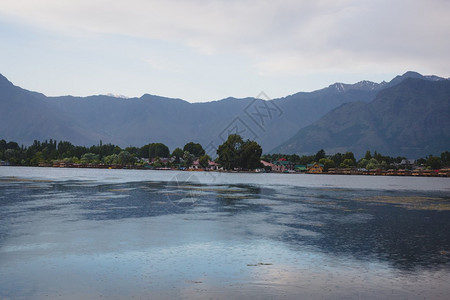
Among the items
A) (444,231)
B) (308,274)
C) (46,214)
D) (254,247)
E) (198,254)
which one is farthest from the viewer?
(46,214)

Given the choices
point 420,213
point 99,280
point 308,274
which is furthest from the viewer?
point 420,213

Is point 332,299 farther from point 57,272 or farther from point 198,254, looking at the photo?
point 57,272

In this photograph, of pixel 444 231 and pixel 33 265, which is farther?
pixel 444 231

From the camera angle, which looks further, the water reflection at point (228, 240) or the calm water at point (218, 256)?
the water reflection at point (228, 240)

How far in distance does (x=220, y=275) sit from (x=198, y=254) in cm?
587

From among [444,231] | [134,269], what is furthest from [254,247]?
[444,231]

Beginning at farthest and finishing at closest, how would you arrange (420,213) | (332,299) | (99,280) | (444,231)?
(420,213) → (444,231) → (99,280) → (332,299)

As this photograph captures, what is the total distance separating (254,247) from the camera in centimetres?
3209

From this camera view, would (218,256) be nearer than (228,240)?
Yes

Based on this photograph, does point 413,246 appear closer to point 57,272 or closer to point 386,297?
point 386,297

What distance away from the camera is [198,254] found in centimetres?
2950

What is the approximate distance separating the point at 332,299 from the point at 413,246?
17.3 metres

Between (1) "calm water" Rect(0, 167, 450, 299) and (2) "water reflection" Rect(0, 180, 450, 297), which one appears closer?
(1) "calm water" Rect(0, 167, 450, 299)

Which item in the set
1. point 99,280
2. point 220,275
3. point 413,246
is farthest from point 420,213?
point 99,280
